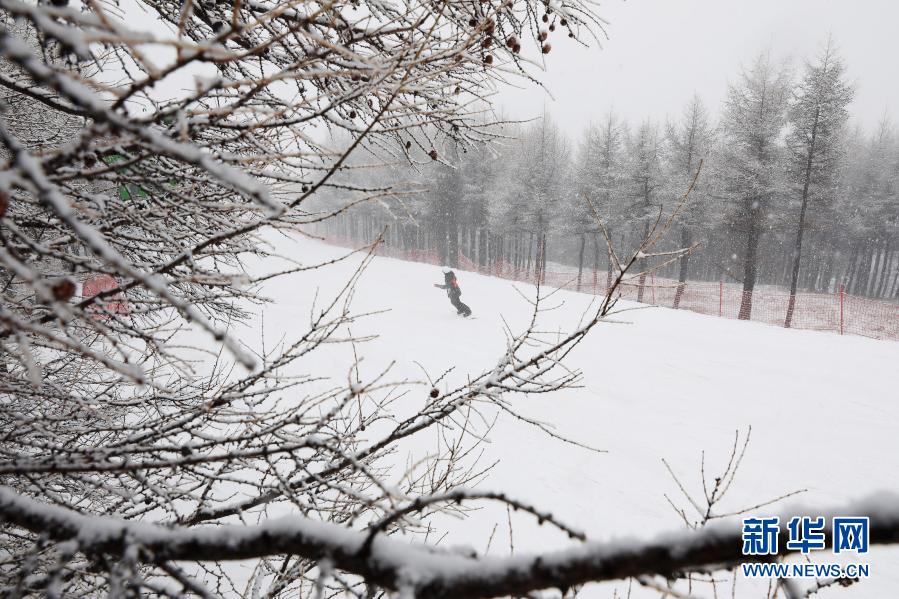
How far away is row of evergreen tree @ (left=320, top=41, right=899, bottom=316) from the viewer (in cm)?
2055

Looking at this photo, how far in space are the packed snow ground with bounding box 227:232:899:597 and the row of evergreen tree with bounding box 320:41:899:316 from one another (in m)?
3.42

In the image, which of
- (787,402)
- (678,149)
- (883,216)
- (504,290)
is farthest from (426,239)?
(787,402)

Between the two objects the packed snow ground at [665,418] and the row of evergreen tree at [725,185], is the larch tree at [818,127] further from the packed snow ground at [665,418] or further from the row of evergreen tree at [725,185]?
the packed snow ground at [665,418]

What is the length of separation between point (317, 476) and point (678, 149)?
29.9 metres

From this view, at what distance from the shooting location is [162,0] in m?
2.42

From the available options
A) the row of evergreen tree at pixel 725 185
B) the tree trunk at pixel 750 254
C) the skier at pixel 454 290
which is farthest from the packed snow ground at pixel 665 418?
the tree trunk at pixel 750 254

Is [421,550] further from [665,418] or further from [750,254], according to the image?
[750,254]

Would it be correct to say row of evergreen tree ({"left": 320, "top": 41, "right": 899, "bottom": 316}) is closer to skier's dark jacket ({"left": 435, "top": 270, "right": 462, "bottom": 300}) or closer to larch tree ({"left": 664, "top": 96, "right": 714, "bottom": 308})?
larch tree ({"left": 664, "top": 96, "right": 714, "bottom": 308})

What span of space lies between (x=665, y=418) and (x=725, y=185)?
61.4ft

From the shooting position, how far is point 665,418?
7234mm

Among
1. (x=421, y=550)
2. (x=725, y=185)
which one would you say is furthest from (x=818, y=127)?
(x=421, y=550)

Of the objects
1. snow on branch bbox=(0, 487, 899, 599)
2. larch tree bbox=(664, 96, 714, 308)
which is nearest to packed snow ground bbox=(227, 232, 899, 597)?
snow on branch bbox=(0, 487, 899, 599)

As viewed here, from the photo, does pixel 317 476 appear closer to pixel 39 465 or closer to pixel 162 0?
pixel 39 465

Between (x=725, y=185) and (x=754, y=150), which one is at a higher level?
(x=754, y=150)
